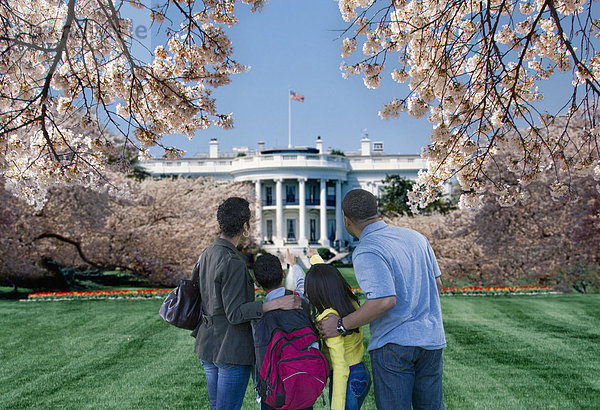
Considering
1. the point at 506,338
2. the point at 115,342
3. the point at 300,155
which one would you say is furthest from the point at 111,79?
the point at 300,155

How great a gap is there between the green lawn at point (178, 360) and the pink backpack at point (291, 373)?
7.54ft

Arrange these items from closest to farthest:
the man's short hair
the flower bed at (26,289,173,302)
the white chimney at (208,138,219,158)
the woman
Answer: the man's short hair → the woman → the flower bed at (26,289,173,302) → the white chimney at (208,138,219,158)

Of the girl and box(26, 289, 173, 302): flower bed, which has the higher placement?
the girl

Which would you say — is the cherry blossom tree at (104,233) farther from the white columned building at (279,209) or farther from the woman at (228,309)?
the white columned building at (279,209)

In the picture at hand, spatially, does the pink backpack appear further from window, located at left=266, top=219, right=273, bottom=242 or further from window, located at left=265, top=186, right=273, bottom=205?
window, located at left=265, top=186, right=273, bottom=205

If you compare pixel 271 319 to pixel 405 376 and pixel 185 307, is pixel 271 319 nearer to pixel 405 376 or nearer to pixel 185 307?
pixel 185 307

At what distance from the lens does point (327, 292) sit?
288 cm

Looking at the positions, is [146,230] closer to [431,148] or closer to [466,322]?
[466,322]

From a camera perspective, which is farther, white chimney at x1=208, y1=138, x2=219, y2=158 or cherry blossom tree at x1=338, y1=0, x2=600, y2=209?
white chimney at x1=208, y1=138, x2=219, y2=158

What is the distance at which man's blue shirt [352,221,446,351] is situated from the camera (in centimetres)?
251

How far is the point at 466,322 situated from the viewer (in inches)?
356

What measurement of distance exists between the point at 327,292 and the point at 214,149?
56.7 metres

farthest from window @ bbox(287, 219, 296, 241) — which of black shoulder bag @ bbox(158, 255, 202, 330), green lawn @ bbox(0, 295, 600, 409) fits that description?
black shoulder bag @ bbox(158, 255, 202, 330)

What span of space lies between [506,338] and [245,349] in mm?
5876
